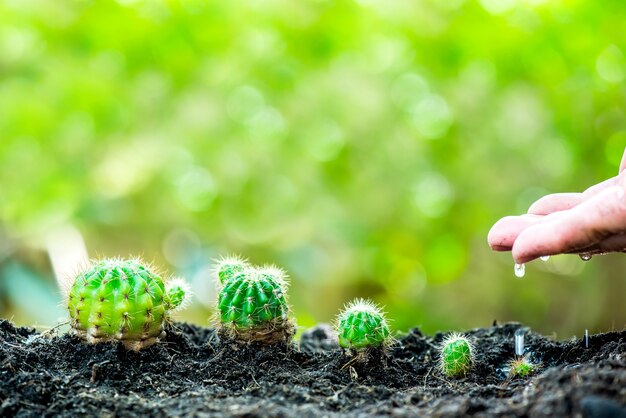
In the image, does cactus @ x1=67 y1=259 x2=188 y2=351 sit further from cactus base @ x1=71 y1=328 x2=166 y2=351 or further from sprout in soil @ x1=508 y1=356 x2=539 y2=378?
sprout in soil @ x1=508 y1=356 x2=539 y2=378

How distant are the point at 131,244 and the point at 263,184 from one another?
1521mm

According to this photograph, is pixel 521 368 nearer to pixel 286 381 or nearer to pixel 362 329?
pixel 362 329

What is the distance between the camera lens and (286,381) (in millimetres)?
2109

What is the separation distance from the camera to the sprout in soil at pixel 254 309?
7.72 ft

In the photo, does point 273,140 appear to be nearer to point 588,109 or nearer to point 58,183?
point 58,183

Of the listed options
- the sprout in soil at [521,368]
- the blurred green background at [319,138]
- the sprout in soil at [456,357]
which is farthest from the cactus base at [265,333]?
the blurred green background at [319,138]

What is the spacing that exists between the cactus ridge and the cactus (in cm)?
23

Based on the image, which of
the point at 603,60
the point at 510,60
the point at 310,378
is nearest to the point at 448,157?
the point at 510,60

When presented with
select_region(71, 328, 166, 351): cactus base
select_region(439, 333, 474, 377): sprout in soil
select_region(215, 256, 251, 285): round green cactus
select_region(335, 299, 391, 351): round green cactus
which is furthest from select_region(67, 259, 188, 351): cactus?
select_region(439, 333, 474, 377): sprout in soil

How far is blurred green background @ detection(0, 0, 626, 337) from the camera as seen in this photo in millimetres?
5117

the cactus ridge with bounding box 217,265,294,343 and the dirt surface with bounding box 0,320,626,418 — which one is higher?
the cactus ridge with bounding box 217,265,294,343

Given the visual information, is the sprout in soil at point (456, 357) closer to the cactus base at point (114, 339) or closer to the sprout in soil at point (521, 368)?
the sprout in soil at point (521, 368)

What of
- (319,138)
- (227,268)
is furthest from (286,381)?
(319,138)

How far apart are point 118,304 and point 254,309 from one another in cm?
47
